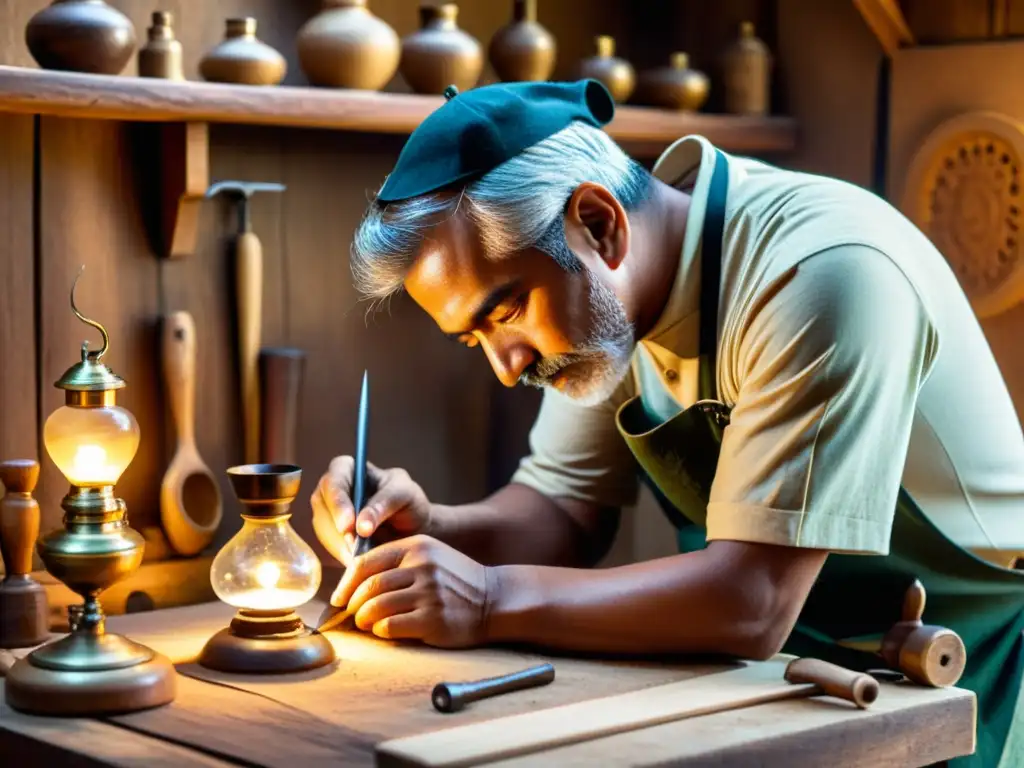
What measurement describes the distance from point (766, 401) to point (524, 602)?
42 centimetres

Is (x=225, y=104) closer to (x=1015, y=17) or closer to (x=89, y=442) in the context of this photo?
(x=89, y=442)

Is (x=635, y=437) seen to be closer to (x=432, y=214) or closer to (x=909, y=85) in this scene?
(x=432, y=214)

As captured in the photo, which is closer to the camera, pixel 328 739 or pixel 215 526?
pixel 328 739

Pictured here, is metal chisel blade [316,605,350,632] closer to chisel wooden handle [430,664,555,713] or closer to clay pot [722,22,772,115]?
chisel wooden handle [430,664,555,713]

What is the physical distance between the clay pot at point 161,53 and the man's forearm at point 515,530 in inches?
32.7

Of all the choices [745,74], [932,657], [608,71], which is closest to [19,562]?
[932,657]

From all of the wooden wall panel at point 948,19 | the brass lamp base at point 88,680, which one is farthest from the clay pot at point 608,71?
the brass lamp base at point 88,680

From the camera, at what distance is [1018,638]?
2.25 metres

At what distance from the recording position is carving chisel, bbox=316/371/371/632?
2154mm

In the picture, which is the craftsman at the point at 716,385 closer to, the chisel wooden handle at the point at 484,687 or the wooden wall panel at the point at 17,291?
the chisel wooden handle at the point at 484,687

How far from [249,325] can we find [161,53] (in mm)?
527

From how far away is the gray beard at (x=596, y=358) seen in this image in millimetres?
2172

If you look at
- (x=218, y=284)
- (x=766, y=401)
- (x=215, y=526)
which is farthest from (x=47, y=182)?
(x=766, y=401)

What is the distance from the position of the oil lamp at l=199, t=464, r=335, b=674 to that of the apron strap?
0.65 m
